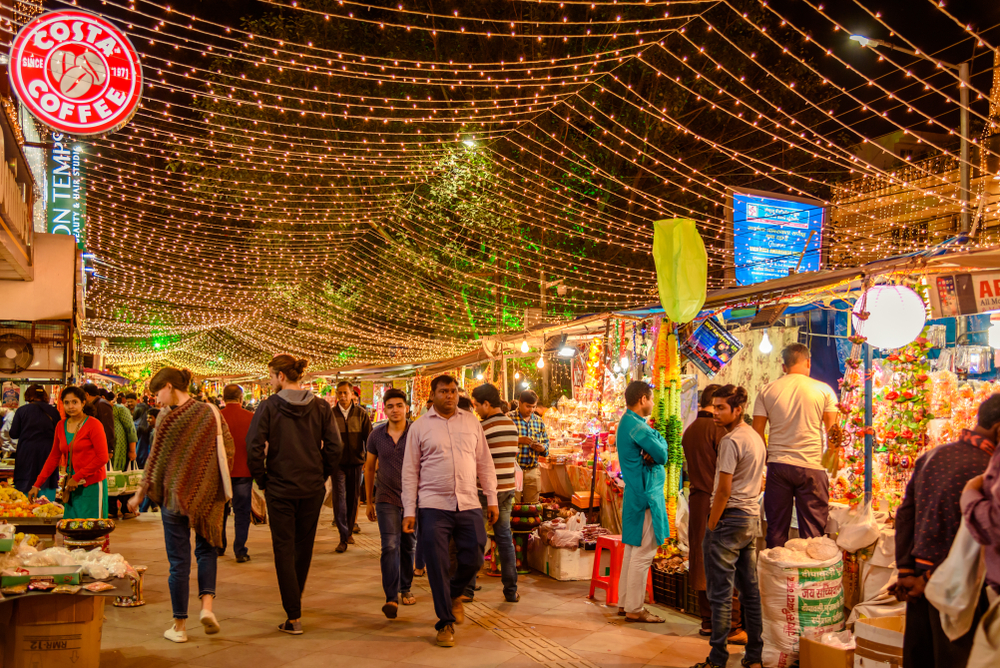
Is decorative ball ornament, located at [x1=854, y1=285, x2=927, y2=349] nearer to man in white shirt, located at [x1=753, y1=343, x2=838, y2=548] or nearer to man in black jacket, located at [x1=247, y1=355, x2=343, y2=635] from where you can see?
man in white shirt, located at [x1=753, y1=343, x2=838, y2=548]

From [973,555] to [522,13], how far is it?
1293 centimetres

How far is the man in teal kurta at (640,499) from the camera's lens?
575 centimetres

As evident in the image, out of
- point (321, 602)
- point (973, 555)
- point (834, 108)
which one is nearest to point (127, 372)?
point (834, 108)

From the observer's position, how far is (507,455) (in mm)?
6453

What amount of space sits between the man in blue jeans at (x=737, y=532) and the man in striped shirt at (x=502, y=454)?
210 centimetres

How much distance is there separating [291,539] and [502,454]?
187 centimetres

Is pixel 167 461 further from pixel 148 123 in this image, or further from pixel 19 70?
pixel 148 123

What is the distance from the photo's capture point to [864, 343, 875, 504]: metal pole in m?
5.71

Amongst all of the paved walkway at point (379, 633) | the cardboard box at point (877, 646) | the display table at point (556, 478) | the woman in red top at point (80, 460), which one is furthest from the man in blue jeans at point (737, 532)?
the display table at point (556, 478)

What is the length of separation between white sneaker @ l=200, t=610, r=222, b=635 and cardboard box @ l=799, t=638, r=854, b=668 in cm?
377

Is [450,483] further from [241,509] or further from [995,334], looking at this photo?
[995,334]

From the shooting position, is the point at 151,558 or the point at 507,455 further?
the point at 151,558

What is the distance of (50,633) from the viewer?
413 centimetres

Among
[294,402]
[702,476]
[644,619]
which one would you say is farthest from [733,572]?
[294,402]
